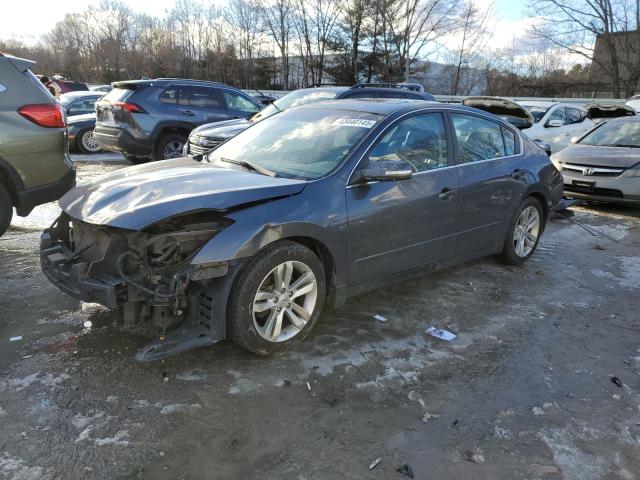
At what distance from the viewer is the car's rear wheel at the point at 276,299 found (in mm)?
3084

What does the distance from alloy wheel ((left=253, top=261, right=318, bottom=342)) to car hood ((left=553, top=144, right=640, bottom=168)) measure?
6.78 m

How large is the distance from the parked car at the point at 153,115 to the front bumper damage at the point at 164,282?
7.21 m

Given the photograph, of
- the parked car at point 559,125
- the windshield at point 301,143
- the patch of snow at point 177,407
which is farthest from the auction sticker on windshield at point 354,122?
the parked car at point 559,125

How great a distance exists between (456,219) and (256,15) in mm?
42978

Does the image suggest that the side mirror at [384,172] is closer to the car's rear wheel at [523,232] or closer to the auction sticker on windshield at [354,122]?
the auction sticker on windshield at [354,122]

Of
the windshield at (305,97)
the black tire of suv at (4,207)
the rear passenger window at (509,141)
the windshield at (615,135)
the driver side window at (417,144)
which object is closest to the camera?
the driver side window at (417,144)

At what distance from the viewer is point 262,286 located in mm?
3246

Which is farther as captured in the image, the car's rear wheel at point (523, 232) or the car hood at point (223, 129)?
the car hood at point (223, 129)

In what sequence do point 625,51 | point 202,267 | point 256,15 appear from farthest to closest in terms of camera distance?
1. point 256,15
2. point 625,51
3. point 202,267

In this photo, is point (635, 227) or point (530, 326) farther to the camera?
point (635, 227)

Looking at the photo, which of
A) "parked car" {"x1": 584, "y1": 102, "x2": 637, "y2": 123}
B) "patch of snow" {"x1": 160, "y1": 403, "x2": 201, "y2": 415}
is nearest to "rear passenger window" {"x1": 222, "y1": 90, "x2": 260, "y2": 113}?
"parked car" {"x1": 584, "y1": 102, "x2": 637, "y2": 123}

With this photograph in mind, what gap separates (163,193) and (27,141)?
2587 mm

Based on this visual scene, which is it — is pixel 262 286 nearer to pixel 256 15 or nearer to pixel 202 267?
pixel 202 267

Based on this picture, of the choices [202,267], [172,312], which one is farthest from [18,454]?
[202,267]
